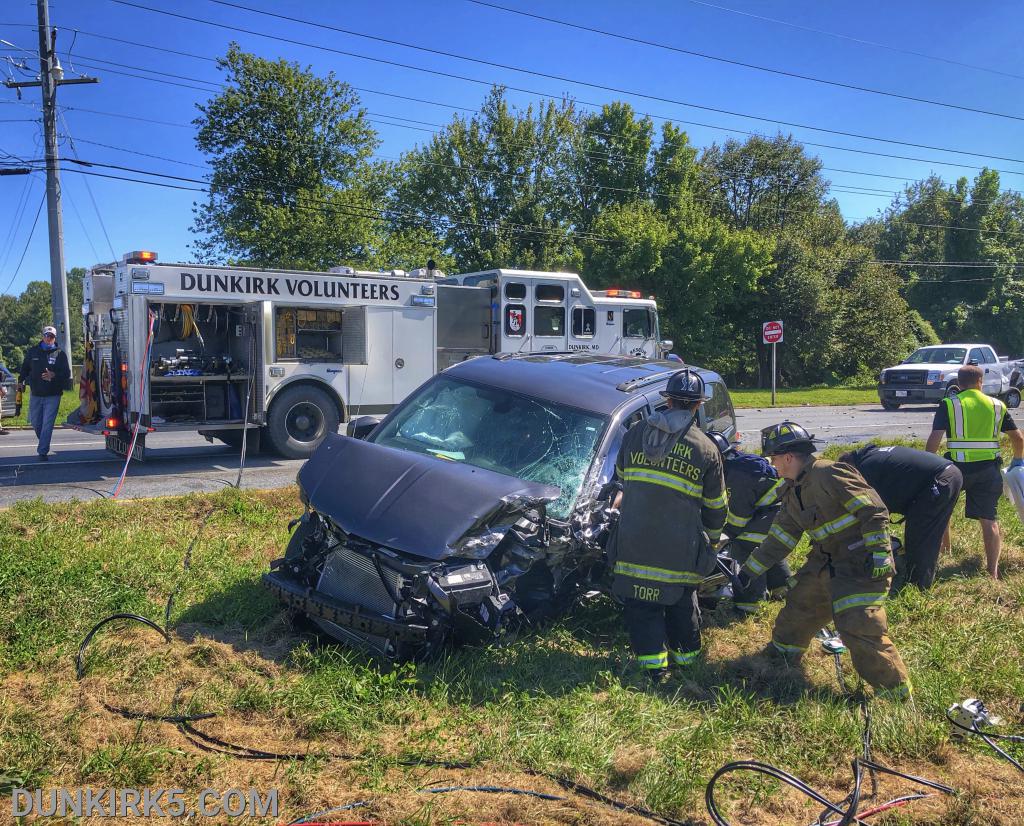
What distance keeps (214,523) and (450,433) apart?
2852 mm

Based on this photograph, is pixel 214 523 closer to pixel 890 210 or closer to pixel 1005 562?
pixel 1005 562

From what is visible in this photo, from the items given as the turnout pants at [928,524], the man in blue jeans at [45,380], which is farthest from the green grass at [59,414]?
the turnout pants at [928,524]

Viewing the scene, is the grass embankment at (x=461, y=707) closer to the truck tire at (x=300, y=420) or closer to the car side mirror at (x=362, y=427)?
the car side mirror at (x=362, y=427)

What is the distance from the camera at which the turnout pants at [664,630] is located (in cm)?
440

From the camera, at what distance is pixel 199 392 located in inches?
451

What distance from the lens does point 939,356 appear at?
22.5 m

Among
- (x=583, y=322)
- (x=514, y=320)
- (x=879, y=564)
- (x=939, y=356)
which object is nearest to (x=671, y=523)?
(x=879, y=564)

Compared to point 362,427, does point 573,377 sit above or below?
above

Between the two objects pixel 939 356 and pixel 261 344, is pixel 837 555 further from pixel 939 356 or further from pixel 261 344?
pixel 939 356

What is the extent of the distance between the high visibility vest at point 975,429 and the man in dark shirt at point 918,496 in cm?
40

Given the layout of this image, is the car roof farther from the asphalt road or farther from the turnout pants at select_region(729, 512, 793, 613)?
the asphalt road

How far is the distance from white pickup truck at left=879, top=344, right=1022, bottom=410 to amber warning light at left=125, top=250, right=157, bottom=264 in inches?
723

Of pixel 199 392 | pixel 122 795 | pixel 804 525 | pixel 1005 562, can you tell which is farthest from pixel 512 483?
pixel 199 392

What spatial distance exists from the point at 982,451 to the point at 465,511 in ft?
15.1
